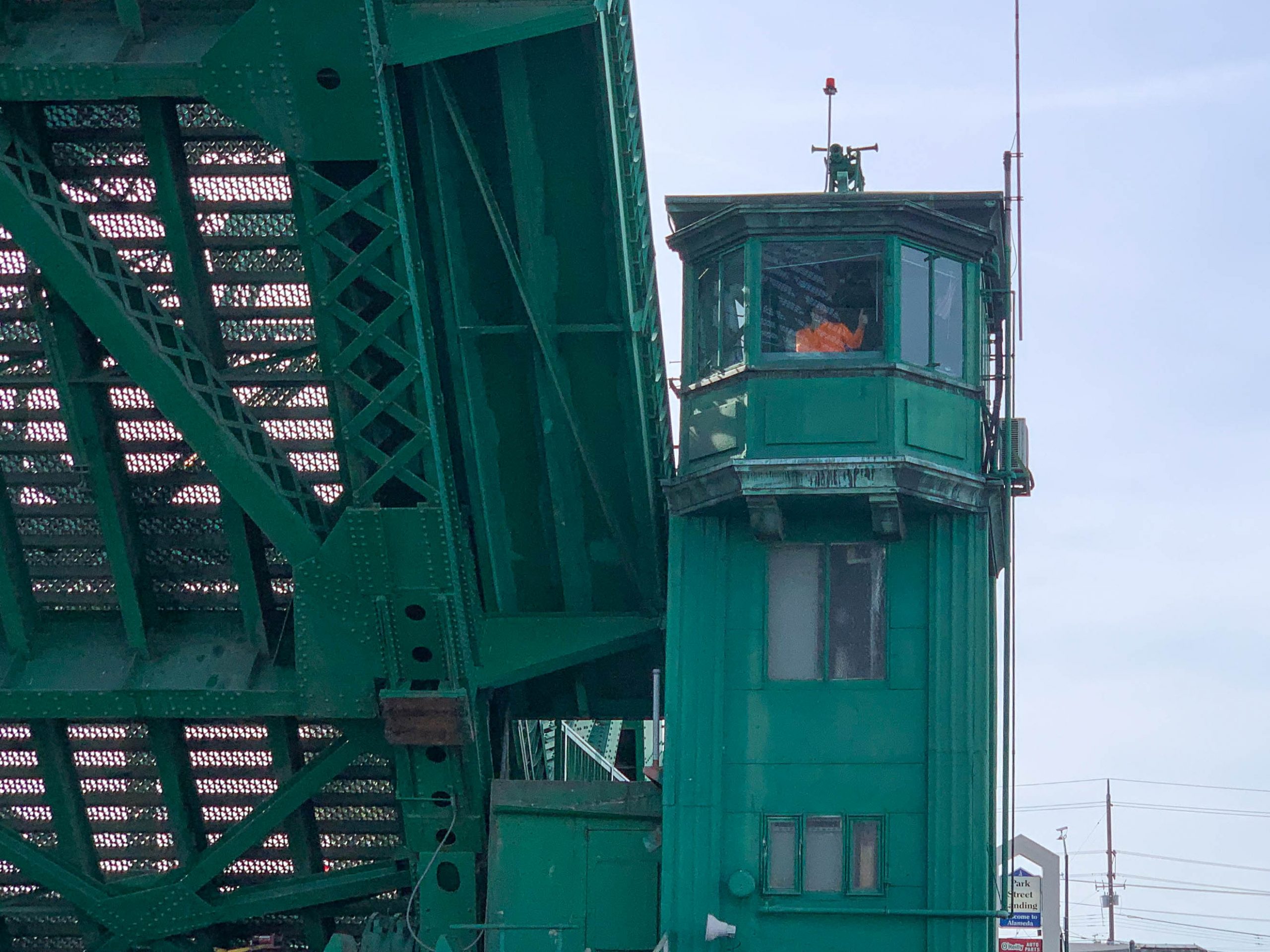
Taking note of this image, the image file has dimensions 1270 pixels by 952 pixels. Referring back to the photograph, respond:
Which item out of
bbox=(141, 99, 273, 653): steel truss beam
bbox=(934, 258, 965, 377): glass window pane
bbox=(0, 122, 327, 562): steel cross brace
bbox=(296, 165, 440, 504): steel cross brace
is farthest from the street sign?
bbox=(0, 122, 327, 562): steel cross brace

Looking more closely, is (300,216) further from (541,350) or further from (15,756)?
(15,756)

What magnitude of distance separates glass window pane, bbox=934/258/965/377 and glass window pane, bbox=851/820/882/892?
3556 mm

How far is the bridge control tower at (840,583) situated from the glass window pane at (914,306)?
0.6 inches

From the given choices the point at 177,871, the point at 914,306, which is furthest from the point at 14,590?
the point at 914,306

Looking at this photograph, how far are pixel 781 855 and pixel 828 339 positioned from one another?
3.97m

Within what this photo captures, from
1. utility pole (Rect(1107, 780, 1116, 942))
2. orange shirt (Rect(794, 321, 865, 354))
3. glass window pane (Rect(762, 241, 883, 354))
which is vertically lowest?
utility pole (Rect(1107, 780, 1116, 942))

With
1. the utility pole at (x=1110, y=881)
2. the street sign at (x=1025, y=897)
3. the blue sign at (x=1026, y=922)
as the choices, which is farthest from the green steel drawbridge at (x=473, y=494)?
the utility pole at (x=1110, y=881)

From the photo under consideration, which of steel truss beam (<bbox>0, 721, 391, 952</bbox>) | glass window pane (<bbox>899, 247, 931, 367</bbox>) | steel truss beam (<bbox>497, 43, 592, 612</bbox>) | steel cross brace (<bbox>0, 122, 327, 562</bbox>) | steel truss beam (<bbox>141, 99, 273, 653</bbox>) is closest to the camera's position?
steel cross brace (<bbox>0, 122, 327, 562</bbox>)

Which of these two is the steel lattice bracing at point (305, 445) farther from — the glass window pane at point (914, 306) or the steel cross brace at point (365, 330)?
the glass window pane at point (914, 306)

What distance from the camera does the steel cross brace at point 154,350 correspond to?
11711 millimetres

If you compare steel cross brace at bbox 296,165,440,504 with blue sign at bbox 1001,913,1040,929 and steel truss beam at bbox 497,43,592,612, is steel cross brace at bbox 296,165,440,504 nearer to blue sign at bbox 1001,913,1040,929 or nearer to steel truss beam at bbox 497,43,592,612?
steel truss beam at bbox 497,43,592,612

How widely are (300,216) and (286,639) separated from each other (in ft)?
11.8

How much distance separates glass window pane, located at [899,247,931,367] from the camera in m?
13.1

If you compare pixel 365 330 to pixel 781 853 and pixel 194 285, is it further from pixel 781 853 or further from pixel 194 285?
pixel 781 853
